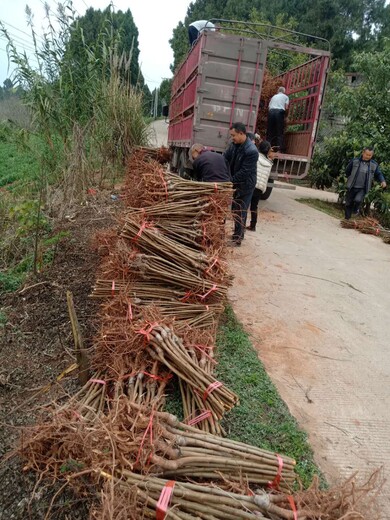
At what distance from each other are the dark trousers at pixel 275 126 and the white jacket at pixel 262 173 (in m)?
1.83

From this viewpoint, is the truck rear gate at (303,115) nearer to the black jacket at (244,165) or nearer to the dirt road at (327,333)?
the dirt road at (327,333)

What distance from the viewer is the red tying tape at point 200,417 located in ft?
7.05

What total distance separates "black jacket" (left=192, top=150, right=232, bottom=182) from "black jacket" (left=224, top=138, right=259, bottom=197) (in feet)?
1.28

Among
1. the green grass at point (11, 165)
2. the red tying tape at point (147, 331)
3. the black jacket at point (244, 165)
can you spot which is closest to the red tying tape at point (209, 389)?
the red tying tape at point (147, 331)

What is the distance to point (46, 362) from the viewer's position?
2826 mm

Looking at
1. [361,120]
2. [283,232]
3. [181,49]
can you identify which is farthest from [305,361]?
[181,49]

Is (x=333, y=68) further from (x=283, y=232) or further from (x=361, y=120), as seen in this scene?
(x=283, y=232)

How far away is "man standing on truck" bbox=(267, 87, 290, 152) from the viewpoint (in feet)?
26.6

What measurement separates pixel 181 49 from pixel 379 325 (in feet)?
119

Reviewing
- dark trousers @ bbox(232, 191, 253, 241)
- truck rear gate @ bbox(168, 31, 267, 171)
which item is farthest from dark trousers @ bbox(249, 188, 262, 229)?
truck rear gate @ bbox(168, 31, 267, 171)

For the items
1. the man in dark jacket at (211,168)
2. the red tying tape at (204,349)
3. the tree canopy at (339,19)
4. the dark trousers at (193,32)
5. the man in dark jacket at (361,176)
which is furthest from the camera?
the tree canopy at (339,19)

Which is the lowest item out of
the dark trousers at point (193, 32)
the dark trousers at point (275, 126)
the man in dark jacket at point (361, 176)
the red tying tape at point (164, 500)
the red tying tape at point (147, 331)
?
the red tying tape at point (164, 500)

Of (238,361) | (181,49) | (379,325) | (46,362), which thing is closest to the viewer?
(46,362)

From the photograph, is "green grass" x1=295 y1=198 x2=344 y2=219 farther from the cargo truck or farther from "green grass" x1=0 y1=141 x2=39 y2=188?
"green grass" x1=0 y1=141 x2=39 y2=188
